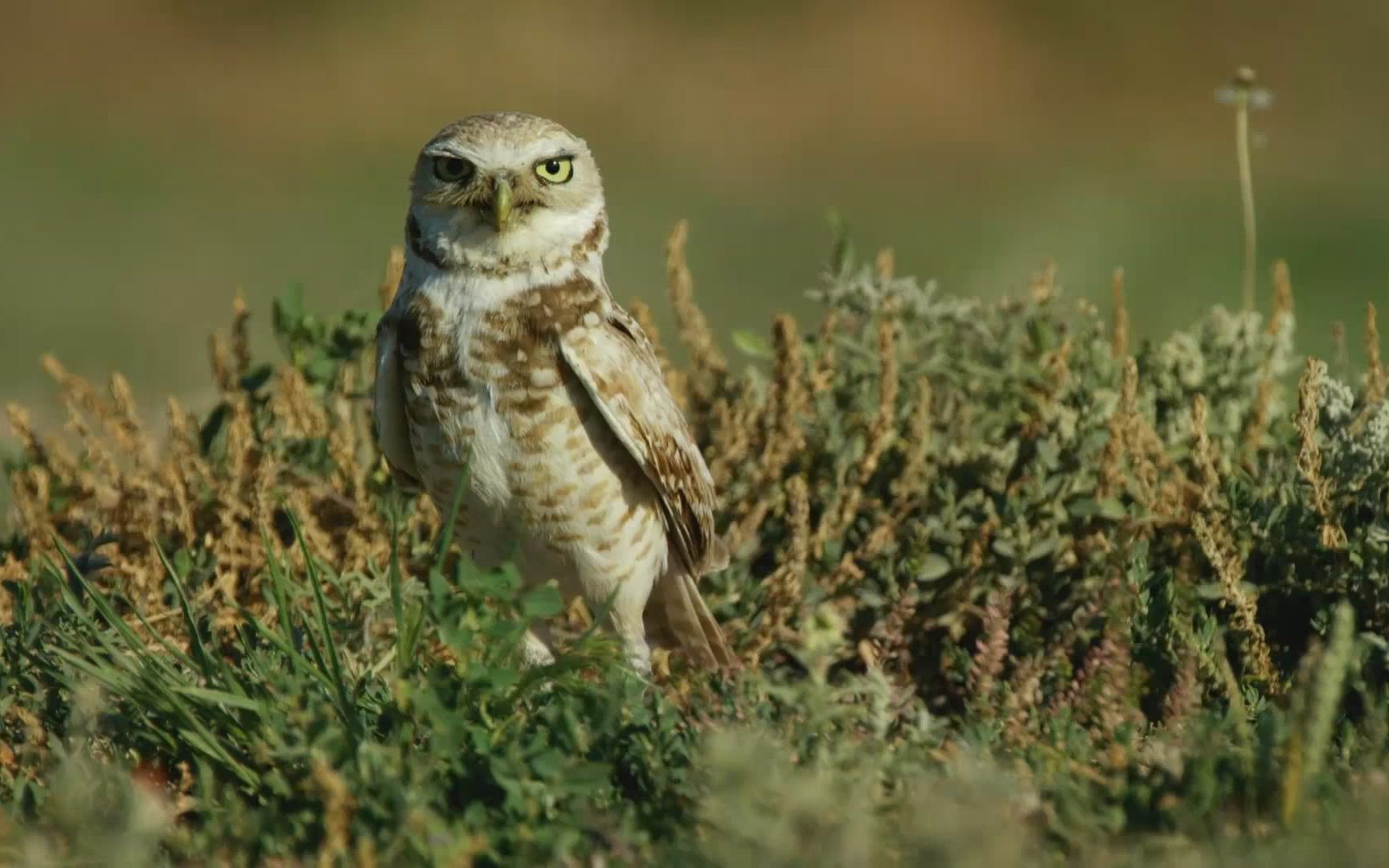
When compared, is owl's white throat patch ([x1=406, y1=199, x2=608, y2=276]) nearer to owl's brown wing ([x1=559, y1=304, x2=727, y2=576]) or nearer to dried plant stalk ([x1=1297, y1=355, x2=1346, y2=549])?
owl's brown wing ([x1=559, y1=304, x2=727, y2=576])

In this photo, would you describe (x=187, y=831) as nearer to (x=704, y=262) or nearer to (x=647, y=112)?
(x=704, y=262)

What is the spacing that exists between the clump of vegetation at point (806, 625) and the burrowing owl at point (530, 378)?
0.81 feet

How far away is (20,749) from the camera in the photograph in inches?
140

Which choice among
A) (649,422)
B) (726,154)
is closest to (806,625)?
(649,422)

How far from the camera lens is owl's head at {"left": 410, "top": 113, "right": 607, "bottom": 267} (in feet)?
14.1

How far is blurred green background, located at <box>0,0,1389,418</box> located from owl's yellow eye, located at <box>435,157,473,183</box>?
4092 millimetres

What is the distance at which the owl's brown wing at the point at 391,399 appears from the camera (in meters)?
4.36

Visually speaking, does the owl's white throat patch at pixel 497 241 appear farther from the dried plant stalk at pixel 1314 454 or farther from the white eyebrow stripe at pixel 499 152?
the dried plant stalk at pixel 1314 454

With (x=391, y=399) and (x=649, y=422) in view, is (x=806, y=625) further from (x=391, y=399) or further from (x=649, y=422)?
(x=391, y=399)

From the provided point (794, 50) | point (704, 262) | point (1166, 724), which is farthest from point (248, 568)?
point (794, 50)

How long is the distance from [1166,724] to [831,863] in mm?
1139

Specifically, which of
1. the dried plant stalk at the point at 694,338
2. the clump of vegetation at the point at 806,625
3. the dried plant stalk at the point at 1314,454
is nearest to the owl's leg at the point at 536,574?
the clump of vegetation at the point at 806,625

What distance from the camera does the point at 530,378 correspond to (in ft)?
13.9

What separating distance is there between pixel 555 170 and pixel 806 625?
1.71 m
